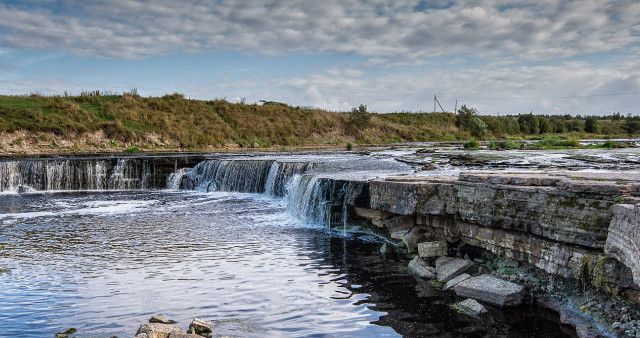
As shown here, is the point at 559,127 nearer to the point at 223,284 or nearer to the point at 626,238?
the point at 626,238

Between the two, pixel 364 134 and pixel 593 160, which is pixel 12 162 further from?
pixel 364 134

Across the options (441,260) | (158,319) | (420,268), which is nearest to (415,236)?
(441,260)

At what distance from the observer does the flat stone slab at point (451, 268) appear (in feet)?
30.0

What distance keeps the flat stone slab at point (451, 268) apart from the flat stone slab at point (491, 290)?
516mm

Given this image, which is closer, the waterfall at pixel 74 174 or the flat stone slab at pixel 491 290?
the flat stone slab at pixel 491 290

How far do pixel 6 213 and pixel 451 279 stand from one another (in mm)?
17202

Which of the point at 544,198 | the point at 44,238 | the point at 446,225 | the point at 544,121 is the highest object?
A: the point at 544,121

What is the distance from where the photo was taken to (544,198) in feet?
26.6

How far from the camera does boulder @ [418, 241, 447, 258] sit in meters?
10.3

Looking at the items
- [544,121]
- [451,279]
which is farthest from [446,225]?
[544,121]

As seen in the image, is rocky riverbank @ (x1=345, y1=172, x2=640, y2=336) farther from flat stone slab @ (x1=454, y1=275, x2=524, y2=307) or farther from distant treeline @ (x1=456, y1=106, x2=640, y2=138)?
distant treeline @ (x1=456, y1=106, x2=640, y2=138)

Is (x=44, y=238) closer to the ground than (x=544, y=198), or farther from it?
closer to the ground

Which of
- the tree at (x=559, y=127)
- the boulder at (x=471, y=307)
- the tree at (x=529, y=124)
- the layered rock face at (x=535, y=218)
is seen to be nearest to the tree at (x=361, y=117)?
the tree at (x=529, y=124)

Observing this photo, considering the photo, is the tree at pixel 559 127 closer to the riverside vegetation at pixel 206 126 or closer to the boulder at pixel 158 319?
the riverside vegetation at pixel 206 126
